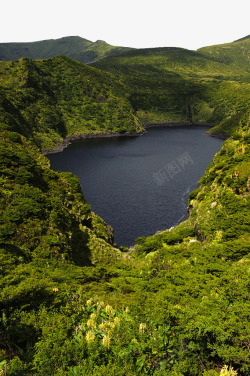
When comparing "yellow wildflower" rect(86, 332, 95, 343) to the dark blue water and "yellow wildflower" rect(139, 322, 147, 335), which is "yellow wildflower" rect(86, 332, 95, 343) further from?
the dark blue water

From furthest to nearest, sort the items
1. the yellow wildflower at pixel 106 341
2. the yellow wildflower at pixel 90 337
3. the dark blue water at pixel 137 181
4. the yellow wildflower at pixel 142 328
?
the dark blue water at pixel 137 181 → the yellow wildflower at pixel 142 328 → the yellow wildflower at pixel 90 337 → the yellow wildflower at pixel 106 341

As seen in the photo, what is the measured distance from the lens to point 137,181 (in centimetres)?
12781

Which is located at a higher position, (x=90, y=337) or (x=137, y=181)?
(x=90, y=337)

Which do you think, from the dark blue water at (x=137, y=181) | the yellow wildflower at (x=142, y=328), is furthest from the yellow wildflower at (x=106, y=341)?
the dark blue water at (x=137, y=181)

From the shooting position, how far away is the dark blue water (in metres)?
92.5

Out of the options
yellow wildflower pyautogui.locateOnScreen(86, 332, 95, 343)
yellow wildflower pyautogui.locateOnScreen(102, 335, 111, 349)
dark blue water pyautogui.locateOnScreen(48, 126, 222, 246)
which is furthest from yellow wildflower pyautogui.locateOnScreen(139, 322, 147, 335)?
dark blue water pyautogui.locateOnScreen(48, 126, 222, 246)

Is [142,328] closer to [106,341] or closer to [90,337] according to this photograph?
[106,341]

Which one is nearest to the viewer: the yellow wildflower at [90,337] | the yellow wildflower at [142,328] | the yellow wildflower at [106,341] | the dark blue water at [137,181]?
the yellow wildflower at [106,341]

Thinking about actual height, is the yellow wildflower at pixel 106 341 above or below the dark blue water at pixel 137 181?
above

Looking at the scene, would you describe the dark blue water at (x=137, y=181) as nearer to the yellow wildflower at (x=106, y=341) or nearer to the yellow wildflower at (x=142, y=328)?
the yellow wildflower at (x=142, y=328)

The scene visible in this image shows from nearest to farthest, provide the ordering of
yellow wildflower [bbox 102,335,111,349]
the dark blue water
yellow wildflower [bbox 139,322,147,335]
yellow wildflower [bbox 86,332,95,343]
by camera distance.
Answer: yellow wildflower [bbox 102,335,111,349]
yellow wildflower [bbox 86,332,95,343]
yellow wildflower [bbox 139,322,147,335]
the dark blue water

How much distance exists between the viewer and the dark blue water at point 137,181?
92500 millimetres

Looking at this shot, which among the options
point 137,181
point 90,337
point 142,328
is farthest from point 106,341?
point 137,181

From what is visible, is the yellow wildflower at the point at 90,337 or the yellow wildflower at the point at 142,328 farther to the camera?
the yellow wildflower at the point at 142,328
